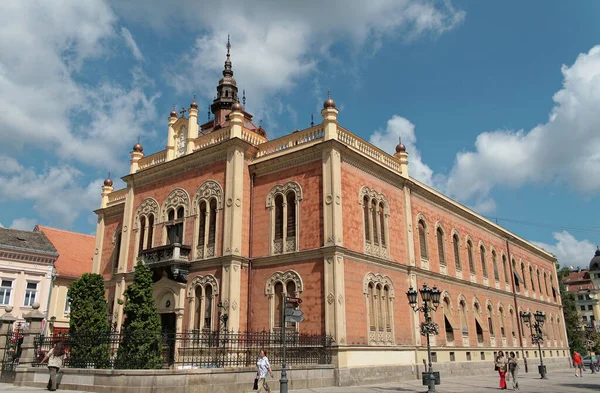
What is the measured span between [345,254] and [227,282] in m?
5.66

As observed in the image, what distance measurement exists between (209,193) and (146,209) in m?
5.42

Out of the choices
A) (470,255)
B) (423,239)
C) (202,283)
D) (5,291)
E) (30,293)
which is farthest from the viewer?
(30,293)

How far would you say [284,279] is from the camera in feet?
76.5

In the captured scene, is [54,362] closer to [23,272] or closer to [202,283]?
[202,283]

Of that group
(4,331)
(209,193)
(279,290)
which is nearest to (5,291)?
(4,331)

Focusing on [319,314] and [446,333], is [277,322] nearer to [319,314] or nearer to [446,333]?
[319,314]

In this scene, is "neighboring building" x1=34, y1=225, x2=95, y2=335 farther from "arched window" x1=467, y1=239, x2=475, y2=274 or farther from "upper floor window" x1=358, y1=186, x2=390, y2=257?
"arched window" x1=467, y1=239, x2=475, y2=274

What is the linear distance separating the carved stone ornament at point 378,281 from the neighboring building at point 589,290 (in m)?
87.9

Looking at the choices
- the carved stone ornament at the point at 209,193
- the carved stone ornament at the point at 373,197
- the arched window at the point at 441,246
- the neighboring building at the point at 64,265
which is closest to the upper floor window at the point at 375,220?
the carved stone ornament at the point at 373,197

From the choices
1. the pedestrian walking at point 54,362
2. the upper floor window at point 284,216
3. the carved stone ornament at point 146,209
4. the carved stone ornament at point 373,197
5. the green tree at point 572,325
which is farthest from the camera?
the green tree at point 572,325

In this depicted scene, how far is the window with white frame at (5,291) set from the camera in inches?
1375

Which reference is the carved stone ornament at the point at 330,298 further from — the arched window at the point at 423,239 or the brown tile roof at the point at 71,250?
the brown tile roof at the point at 71,250

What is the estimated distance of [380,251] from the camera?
82.7 ft

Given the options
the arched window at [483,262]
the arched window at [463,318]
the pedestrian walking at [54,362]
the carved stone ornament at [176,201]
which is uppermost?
the carved stone ornament at [176,201]
